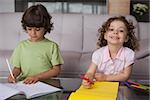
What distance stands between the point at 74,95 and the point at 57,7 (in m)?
2.91

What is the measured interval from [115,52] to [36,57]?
38 centimetres

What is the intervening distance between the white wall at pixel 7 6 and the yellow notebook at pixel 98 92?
2.90m

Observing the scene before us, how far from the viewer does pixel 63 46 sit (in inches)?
107

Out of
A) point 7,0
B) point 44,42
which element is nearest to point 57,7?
point 7,0

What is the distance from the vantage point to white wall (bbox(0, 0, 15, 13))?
3885mm

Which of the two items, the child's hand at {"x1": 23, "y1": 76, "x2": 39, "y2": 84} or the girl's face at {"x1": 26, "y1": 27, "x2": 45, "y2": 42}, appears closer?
the child's hand at {"x1": 23, "y1": 76, "x2": 39, "y2": 84}

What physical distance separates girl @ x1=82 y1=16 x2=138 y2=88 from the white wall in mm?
2536

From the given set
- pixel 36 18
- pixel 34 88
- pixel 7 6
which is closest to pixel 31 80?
pixel 34 88

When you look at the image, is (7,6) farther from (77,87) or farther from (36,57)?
(77,87)

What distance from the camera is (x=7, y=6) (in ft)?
12.8

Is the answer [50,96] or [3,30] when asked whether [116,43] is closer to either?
[50,96]

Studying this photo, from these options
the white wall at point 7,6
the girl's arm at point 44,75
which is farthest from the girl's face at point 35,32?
the white wall at point 7,6

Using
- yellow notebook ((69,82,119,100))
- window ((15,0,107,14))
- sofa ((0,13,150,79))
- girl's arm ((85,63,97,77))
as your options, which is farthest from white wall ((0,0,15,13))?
yellow notebook ((69,82,119,100))

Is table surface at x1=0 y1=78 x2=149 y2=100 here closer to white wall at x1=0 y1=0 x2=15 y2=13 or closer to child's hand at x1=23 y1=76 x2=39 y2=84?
child's hand at x1=23 y1=76 x2=39 y2=84
